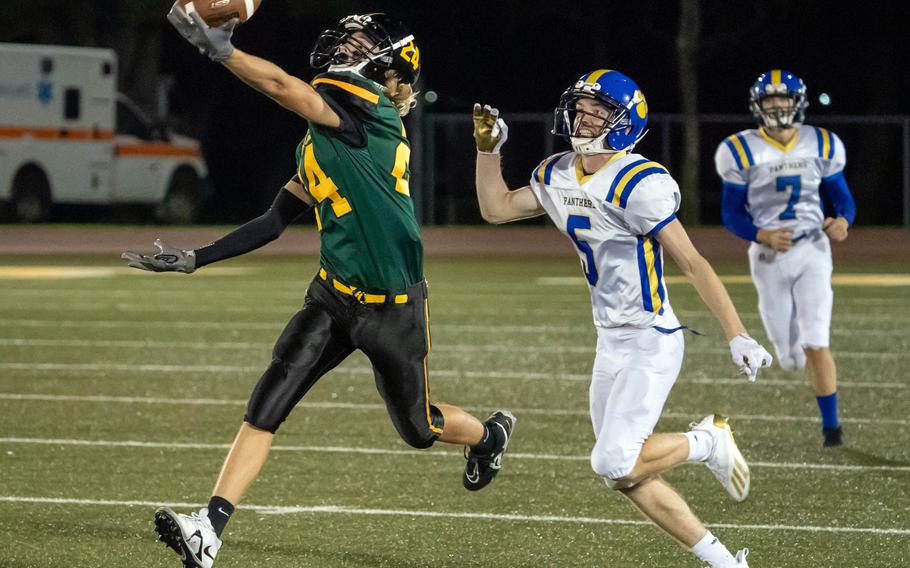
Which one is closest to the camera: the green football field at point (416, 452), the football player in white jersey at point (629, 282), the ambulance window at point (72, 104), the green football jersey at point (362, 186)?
the football player in white jersey at point (629, 282)

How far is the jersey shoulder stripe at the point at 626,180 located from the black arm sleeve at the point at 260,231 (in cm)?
109

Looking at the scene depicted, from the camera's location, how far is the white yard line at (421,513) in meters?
5.87

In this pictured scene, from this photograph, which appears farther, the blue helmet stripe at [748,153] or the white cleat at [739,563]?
the blue helmet stripe at [748,153]

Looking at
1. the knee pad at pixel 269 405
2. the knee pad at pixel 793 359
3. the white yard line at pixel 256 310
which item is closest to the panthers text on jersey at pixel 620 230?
the knee pad at pixel 269 405

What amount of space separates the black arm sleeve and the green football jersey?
0.57ft

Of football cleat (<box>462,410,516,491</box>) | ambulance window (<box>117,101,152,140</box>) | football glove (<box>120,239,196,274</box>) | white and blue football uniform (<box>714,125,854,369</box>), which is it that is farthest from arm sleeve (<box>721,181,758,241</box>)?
ambulance window (<box>117,101,152,140</box>)

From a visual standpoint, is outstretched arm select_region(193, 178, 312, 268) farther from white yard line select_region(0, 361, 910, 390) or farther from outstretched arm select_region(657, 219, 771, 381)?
white yard line select_region(0, 361, 910, 390)

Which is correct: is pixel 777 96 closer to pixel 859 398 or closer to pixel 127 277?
pixel 859 398

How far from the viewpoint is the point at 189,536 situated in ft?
15.6

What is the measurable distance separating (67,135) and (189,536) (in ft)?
68.7

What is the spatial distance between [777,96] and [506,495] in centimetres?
245

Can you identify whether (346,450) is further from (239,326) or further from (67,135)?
(67,135)

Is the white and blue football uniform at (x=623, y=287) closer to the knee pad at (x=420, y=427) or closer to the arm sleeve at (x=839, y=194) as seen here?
the knee pad at (x=420, y=427)

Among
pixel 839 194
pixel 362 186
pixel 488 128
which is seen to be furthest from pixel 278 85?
pixel 839 194
